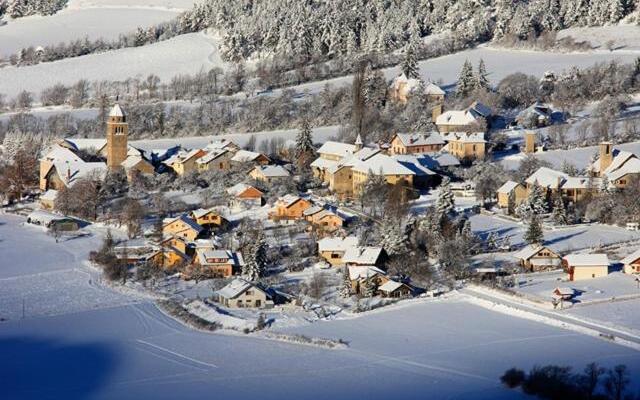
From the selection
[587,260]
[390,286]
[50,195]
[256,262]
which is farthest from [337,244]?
[50,195]

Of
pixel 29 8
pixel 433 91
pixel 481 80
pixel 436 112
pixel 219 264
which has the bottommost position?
pixel 219 264

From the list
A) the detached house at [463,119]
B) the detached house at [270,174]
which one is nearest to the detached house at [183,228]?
the detached house at [270,174]

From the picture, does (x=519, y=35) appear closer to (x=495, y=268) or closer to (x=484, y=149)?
(x=484, y=149)

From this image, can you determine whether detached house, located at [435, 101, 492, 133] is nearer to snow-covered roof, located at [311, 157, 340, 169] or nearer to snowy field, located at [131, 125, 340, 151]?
snowy field, located at [131, 125, 340, 151]

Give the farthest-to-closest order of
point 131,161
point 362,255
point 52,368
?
1. point 131,161
2. point 362,255
3. point 52,368

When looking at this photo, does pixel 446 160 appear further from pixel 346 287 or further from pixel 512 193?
pixel 346 287

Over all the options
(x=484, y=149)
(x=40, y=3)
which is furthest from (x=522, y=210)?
(x=40, y=3)
